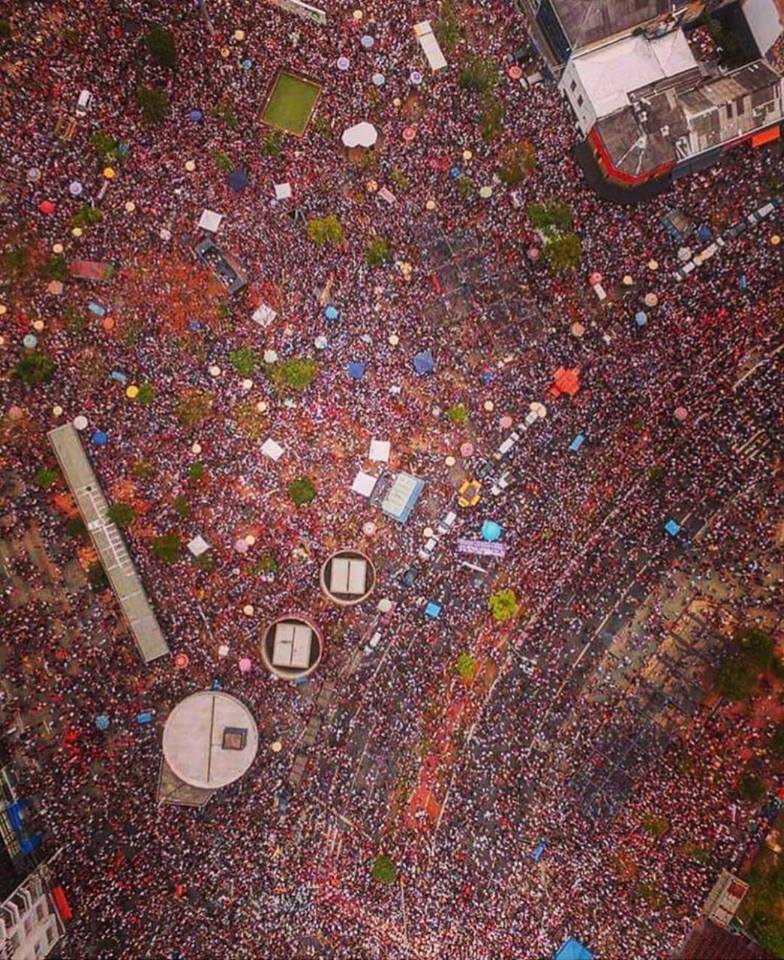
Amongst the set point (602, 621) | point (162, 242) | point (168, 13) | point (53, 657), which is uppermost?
point (168, 13)

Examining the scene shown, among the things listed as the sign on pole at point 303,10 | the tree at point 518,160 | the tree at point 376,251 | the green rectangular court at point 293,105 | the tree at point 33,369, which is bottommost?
the tree at point 33,369

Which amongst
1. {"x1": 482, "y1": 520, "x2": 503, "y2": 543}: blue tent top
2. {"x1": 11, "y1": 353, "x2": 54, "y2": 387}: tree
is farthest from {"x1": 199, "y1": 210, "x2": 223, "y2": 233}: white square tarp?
{"x1": 482, "y1": 520, "x2": 503, "y2": 543}: blue tent top

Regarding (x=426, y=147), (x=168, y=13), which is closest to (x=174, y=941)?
(x=426, y=147)

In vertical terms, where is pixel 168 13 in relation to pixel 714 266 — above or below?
above

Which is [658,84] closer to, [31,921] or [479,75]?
[479,75]

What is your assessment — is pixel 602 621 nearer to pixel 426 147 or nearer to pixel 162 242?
pixel 426 147

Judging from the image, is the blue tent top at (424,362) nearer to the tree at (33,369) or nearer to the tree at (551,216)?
the tree at (551,216)

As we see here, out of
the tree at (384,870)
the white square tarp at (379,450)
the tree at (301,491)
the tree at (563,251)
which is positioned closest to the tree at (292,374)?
the white square tarp at (379,450)
